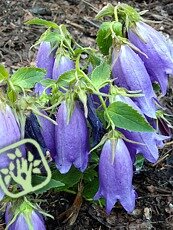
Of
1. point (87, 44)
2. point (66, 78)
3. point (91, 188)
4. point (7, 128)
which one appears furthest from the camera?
point (87, 44)

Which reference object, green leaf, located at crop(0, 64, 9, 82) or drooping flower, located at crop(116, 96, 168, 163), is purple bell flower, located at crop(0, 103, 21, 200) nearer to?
green leaf, located at crop(0, 64, 9, 82)

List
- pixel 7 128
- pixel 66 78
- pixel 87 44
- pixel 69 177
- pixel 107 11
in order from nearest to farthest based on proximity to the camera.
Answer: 1. pixel 7 128
2. pixel 66 78
3. pixel 107 11
4. pixel 69 177
5. pixel 87 44

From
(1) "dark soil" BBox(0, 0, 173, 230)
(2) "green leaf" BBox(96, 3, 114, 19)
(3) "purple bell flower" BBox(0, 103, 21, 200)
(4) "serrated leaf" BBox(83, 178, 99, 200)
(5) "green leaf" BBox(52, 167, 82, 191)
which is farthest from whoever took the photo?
(1) "dark soil" BBox(0, 0, 173, 230)

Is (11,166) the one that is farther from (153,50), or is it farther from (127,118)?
(153,50)

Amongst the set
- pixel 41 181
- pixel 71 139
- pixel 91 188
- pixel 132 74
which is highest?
pixel 132 74

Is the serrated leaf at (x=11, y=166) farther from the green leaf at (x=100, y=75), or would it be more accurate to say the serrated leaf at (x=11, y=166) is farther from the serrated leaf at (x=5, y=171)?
the green leaf at (x=100, y=75)

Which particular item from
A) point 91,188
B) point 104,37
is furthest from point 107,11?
point 91,188

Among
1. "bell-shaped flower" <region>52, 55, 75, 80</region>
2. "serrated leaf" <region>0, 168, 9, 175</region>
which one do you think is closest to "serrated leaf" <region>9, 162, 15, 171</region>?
"serrated leaf" <region>0, 168, 9, 175</region>
